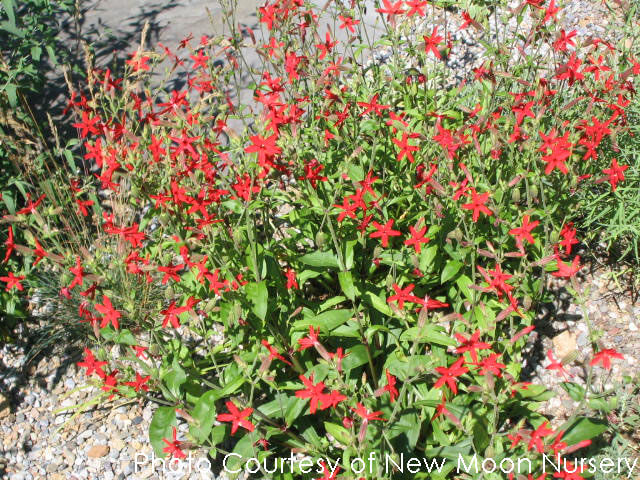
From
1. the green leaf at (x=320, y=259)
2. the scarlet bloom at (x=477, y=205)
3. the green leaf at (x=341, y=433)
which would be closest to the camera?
the green leaf at (x=341, y=433)

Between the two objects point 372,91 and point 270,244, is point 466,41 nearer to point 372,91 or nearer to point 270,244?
point 372,91

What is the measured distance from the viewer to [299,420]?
3123 mm

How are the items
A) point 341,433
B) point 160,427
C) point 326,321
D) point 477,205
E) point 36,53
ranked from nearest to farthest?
1. point 341,433
2. point 477,205
3. point 160,427
4. point 326,321
5. point 36,53

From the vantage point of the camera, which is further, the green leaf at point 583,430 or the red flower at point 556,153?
the red flower at point 556,153

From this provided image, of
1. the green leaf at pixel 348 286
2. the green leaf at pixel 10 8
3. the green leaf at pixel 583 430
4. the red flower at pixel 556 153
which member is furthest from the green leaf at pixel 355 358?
the green leaf at pixel 10 8

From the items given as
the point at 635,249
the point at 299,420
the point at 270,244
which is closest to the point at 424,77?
the point at 270,244

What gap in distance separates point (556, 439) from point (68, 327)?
3035 mm

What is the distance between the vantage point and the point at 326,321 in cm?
306

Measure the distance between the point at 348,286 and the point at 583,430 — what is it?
1212mm

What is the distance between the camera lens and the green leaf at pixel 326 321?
3.01m

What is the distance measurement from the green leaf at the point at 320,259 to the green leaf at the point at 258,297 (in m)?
0.35

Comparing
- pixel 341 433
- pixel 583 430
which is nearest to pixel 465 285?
pixel 583 430

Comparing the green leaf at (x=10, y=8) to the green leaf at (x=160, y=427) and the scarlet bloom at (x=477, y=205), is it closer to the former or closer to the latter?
the green leaf at (x=160, y=427)

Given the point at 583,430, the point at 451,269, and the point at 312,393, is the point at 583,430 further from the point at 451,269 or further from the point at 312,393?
the point at 312,393
